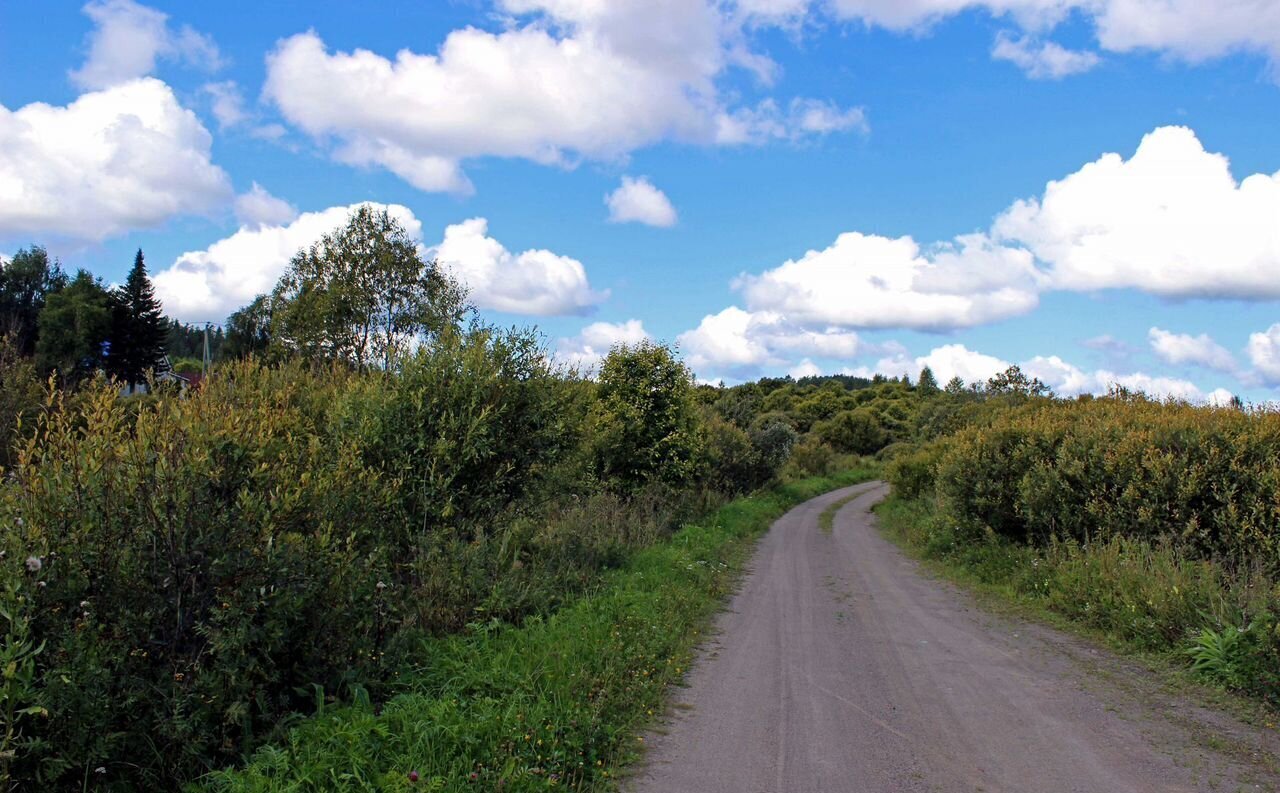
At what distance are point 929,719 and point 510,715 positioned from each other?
3337mm

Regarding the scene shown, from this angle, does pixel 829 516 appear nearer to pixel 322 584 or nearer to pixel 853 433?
pixel 322 584

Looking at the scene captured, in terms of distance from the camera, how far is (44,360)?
141 feet

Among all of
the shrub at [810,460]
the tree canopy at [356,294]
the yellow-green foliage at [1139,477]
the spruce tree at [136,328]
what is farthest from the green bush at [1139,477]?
the spruce tree at [136,328]

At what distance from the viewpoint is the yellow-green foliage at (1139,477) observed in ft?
31.8

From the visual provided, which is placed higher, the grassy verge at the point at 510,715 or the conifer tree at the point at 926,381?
the conifer tree at the point at 926,381

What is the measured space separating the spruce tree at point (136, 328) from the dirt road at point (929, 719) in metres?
54.9

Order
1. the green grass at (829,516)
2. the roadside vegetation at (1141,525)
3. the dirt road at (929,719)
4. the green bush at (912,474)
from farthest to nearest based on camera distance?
the green bush at (912,474) < the green grass at (829,516) < the roadside vegetation at (1141,525) < the dirt road at (929,719)

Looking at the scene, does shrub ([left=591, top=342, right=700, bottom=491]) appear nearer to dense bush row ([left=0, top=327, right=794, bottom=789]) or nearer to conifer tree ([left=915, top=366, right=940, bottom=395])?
dense bush row ([left=0, top=327, right=794, bottom=789])

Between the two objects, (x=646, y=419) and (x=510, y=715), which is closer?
(x=510, y=715)

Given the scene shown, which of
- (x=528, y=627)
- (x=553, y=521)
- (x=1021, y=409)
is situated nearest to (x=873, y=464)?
(x=1021, y=409)

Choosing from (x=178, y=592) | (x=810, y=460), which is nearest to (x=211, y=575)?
(x=178, y=592)

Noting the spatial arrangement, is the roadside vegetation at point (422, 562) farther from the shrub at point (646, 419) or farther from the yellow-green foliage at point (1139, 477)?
the shrub at point (646, 419)

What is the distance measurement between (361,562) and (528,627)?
6.70 ft

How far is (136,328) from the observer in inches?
2202
